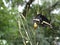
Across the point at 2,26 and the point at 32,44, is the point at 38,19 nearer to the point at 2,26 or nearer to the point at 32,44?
the point at 32,44

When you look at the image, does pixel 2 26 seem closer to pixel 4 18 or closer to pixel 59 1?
pixel 4 18

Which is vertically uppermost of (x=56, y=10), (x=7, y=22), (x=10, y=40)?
(x=7, y=22)

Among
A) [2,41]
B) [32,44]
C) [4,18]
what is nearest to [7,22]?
[4,18]

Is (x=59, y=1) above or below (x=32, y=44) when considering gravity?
below

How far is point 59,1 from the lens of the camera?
312 centimetres

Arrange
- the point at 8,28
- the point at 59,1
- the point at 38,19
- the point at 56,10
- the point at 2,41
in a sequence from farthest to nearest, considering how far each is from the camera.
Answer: the point at 56,10
the point at 59,1
the point at 8,28
the point at 2,41
the point at 38,19

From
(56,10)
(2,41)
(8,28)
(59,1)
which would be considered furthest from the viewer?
(56,10)

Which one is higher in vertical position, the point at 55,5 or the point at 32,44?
the point at 32,44

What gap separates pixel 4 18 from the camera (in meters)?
1.44

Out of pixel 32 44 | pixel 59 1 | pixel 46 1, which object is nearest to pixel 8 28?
pixel 32 44

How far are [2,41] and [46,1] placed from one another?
87.9 inches

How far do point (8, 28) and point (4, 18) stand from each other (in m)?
0.09

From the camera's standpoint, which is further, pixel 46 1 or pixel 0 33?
pixel 46 1

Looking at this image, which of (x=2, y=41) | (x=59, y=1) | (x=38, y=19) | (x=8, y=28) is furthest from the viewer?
(x=59, y=1)
